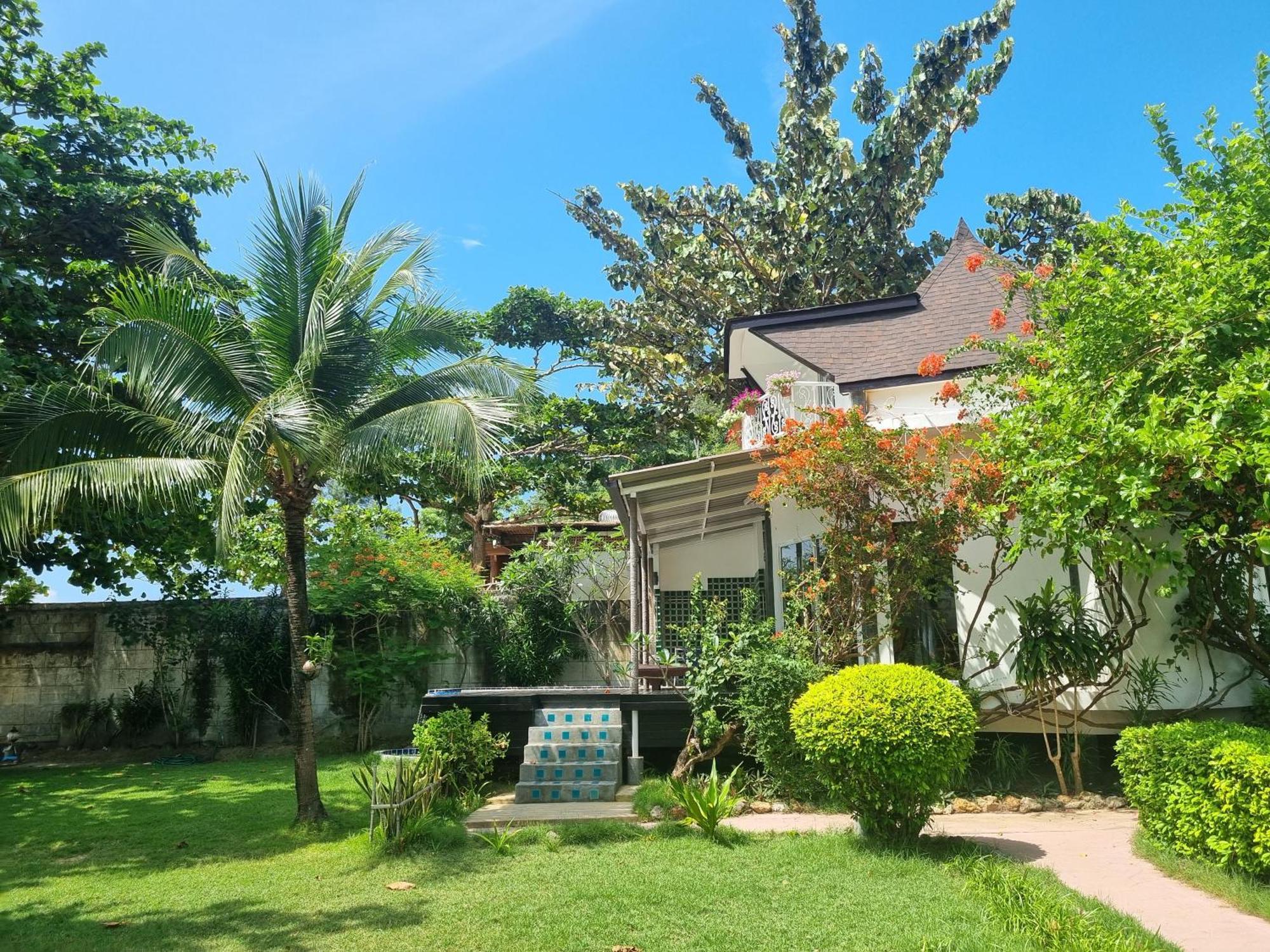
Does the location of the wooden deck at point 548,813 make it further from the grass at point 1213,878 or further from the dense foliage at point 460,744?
the grass at point 1213,878

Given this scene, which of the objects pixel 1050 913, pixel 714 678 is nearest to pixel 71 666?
pixel 714 678

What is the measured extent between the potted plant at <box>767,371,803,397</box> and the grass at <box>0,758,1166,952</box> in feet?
22.8

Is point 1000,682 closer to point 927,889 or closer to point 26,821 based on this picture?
point 927,889

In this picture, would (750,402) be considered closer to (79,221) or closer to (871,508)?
(871,508)

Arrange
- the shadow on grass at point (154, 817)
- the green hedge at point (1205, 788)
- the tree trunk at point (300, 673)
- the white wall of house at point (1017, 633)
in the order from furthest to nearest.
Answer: the white wall of house at point (1017, 633), the tree trunk at point (300, 673), the shadow on grass at point (154, 817), the green hedge at point (1205, 788)

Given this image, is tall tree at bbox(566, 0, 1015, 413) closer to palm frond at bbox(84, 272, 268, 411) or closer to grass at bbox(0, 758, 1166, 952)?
palm frond at bbox(84, 272, 268, 411)

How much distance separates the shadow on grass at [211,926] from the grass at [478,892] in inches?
0.6

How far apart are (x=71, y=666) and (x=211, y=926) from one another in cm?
1253

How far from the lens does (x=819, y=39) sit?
76.1 ft

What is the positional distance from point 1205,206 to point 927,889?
253 inches

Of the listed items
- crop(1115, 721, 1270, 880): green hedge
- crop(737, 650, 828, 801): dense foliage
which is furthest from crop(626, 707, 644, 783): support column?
crop(1115, 721, 1270, 880): green hedge

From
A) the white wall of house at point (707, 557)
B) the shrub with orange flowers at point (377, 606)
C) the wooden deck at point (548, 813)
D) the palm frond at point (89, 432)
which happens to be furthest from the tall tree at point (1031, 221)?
the palm frond at point (89, 432)

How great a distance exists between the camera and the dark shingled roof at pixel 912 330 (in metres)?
12.3

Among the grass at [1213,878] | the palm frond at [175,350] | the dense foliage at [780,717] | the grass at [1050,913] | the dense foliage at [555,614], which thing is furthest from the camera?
the dense foliage at [555,614]
